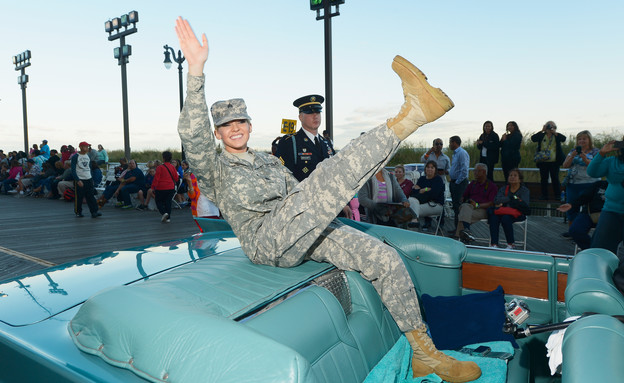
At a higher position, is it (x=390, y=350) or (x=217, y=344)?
(x=217, y=344)

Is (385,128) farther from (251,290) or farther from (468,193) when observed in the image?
(468,193)

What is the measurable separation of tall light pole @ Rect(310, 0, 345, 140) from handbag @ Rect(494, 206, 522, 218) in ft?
19.6

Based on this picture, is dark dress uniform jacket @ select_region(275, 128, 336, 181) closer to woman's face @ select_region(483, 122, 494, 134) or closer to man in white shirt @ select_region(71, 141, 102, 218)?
woman's face @ select_region(483, 122, 494, 134)

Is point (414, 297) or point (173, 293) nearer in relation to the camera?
point (173, 293)

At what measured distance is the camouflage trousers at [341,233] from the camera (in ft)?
7.05

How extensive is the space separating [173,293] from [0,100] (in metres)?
36.9

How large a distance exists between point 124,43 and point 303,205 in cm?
2163

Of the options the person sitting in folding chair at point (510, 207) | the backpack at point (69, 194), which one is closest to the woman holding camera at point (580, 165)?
the person sitting in folding chair at point (510, 207)

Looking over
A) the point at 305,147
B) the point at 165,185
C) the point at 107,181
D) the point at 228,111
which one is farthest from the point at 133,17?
the point at 228,111

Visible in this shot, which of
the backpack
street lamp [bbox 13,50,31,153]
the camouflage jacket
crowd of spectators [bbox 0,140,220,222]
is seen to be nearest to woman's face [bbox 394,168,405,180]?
crowd of spectators [bbox 0,140,220,222]

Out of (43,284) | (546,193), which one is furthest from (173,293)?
(546,193)

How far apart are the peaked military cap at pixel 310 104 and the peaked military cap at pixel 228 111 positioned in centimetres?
216

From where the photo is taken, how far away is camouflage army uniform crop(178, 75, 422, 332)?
7.16ft

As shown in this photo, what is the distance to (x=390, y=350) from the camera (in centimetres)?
224
